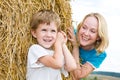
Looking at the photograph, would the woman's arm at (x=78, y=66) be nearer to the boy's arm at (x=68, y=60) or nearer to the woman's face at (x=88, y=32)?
the woman's face at (x=88, y=32)

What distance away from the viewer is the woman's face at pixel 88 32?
16.9 ft

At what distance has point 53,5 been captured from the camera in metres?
5.02

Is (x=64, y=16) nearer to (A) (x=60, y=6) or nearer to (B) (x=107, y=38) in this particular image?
(A) (x=60, y=6)

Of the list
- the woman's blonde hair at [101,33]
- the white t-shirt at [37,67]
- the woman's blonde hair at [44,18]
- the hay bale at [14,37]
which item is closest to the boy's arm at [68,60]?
the white t-shirt at [37,67]

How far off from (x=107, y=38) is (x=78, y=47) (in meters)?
0.36

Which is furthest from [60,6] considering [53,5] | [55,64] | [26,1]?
[55,64]

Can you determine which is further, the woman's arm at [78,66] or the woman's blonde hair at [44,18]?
the woman's arm at [78,66]

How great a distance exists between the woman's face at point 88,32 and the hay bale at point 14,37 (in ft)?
2.21

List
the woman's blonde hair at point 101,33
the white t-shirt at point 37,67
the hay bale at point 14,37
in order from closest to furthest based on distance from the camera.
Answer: the white t-shirt at point 37,67
the hay bale at point 14,37
the woman's blonde hair at point 101,33

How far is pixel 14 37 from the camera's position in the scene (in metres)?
4.74

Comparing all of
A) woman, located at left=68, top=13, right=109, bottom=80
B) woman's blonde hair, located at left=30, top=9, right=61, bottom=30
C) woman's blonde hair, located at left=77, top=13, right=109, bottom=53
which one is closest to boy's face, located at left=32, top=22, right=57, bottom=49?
woman's blonde hair, located at left=30, top=9, right=61, bottom=30

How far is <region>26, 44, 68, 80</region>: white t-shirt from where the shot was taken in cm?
457

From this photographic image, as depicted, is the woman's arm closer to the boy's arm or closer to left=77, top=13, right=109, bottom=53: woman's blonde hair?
left=77, top=13, right=109, bottom=53: woman's blonde hair

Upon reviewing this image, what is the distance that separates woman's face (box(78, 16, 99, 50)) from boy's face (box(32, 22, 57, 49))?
22.8 inches
